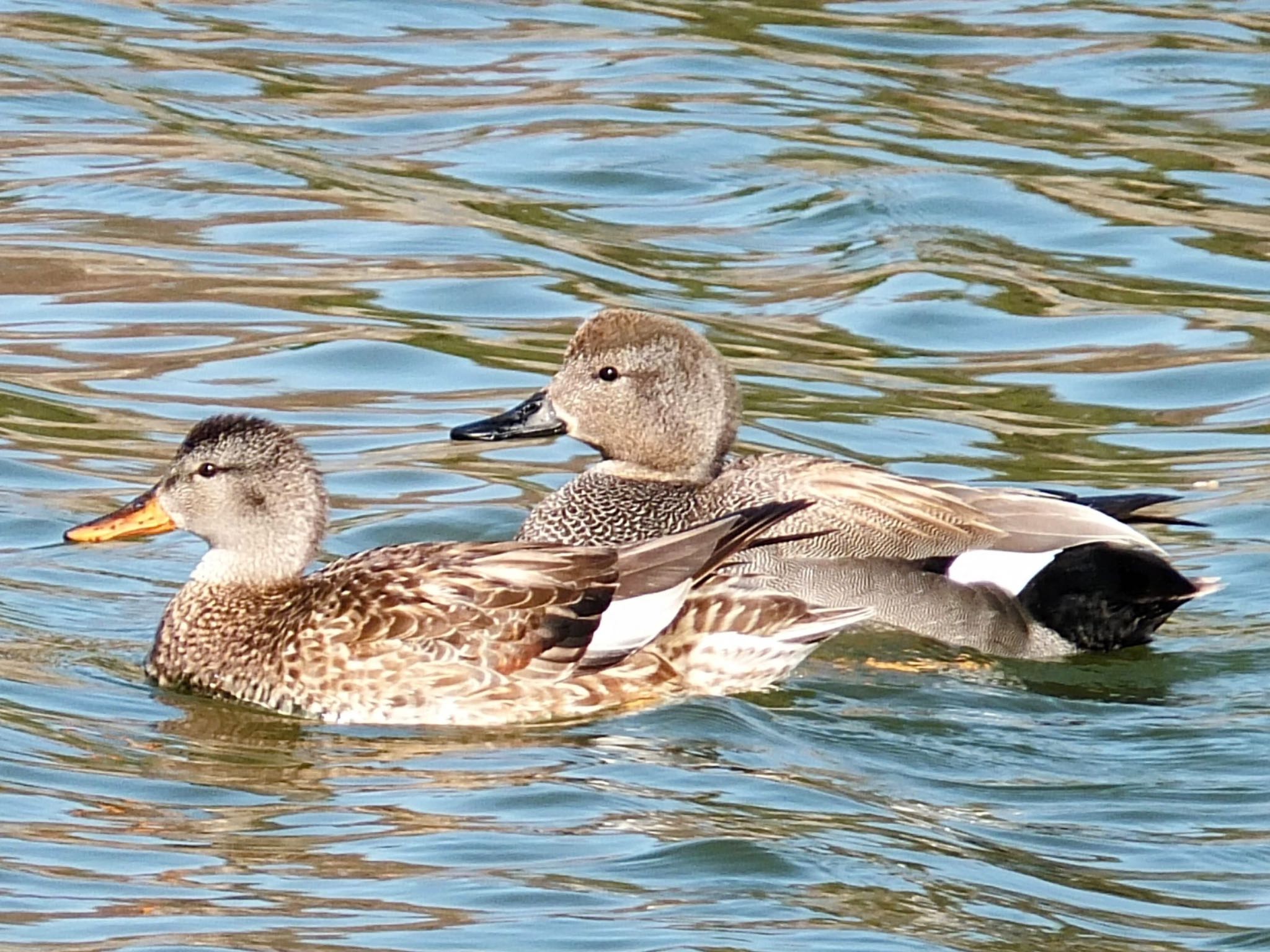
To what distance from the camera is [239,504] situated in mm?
8000

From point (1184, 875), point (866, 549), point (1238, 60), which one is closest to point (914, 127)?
point (1238, 60)

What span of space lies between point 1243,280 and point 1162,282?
13.8 inches

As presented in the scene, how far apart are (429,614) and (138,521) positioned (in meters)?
0.91

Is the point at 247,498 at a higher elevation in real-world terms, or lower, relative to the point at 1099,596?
higher

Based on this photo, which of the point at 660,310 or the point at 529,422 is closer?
the point at 529,422

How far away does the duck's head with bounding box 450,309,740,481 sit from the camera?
8938 millimetres

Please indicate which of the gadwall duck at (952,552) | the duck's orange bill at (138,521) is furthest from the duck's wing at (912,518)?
the duck's orange bill at (138,521)

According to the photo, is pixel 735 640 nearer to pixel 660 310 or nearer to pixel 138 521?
pixel 138 521

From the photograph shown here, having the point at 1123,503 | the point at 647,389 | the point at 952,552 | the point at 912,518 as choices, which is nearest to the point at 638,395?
the point at 647,389

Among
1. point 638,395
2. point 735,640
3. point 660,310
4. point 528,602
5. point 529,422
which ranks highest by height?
point 638,395

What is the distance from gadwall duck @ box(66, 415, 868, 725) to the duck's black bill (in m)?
1.02

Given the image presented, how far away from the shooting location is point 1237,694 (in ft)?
26.1

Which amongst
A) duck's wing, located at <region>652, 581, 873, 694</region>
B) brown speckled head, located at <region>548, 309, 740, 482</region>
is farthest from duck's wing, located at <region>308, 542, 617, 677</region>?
brown speckled head, located at <region>548, 309, 740, 482</region>

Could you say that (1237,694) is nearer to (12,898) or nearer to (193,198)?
(12,898)
